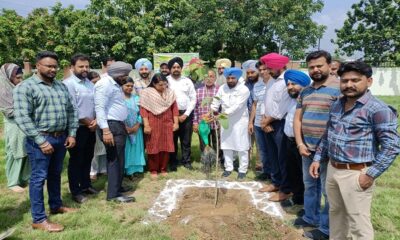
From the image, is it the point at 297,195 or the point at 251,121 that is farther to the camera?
the point at 251,121

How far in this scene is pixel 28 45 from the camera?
72.3ft

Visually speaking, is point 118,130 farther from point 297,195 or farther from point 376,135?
point 376,135

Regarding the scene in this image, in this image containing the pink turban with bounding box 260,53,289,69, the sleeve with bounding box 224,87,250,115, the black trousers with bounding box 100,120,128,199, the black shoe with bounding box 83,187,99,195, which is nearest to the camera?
the black trousers with bounding box 100,120,128,199

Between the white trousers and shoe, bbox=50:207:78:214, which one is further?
the white trousers

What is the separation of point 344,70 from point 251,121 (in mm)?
2904

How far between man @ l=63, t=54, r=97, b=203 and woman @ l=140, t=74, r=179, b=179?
3.50 ft

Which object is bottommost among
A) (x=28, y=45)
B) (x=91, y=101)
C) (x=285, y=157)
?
(x=285, y=157)

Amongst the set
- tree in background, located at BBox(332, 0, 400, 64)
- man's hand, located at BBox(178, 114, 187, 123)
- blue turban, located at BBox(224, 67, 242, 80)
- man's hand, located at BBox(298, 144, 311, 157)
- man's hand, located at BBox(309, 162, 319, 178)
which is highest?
tree in background, located at BBox(332, 0, 400, 64)

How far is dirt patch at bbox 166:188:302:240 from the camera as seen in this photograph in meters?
3.47

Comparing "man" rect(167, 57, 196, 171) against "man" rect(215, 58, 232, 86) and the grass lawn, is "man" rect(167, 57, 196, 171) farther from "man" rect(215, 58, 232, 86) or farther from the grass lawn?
the grass lawn

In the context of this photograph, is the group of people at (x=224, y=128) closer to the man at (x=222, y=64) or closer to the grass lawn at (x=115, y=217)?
the man at (x=222, y=64)

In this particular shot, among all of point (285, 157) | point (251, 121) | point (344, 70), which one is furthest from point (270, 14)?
point (344, 70)

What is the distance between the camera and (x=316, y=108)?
320 cm

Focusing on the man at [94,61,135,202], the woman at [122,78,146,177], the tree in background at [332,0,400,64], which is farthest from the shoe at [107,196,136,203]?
the tree in background at [332,0,400,64]
